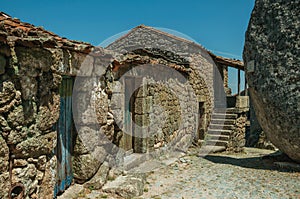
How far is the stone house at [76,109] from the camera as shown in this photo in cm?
288

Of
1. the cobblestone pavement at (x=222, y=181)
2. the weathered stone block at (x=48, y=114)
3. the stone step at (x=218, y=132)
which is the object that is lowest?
the cobblestone pavement at (x=222, y=181)

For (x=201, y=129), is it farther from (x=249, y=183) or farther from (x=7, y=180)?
(x=7, y=180)

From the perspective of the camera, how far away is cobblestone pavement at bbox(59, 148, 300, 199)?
4426mm

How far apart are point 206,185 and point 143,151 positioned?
5.59 ft

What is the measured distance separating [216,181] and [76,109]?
2885 mm

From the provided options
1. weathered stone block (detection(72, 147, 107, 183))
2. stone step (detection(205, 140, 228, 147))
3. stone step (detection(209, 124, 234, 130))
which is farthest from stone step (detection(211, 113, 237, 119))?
weathered stone block (detection(72, 147, 107, 183))

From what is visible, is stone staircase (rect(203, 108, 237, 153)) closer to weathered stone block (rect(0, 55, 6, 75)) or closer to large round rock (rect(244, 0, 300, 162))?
large round rock (rect(244, 0, 300, 162))

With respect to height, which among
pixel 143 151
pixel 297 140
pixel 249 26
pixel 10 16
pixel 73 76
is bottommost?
pixel 143 151

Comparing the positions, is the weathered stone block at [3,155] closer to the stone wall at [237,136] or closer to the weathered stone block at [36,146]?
the weathered stone block at [36,146]

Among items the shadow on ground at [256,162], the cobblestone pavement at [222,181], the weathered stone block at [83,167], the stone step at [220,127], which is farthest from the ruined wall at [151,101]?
the stone step at [220,127]

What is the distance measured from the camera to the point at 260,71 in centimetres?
589

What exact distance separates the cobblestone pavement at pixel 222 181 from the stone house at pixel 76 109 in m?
0.82

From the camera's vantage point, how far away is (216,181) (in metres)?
5.23

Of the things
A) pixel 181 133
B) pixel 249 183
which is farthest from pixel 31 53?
pixel 181 133
